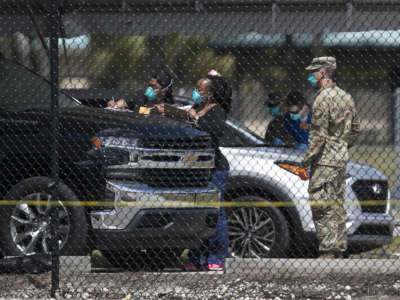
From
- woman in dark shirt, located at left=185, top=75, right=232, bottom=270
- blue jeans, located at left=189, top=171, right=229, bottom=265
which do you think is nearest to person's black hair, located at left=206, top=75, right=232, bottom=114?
woman in dark shirt, located at left=185, top=75, right=232, bottom=270

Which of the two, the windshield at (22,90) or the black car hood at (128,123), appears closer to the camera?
the black car hood at (128,123)

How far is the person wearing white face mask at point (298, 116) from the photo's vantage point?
977 cm

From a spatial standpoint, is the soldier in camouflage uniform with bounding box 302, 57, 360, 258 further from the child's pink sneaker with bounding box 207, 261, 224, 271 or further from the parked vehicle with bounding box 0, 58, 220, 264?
the child's pink sneaker with bounding box 207, 261, 224, 271

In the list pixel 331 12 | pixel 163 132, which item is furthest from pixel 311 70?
pixel 331 12

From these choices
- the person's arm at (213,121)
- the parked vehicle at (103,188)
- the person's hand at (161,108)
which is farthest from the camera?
the person's hand at (161,108)

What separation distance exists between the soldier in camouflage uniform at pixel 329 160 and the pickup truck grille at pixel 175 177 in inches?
36.3

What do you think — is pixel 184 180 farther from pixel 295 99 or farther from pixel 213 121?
pixel 295 99

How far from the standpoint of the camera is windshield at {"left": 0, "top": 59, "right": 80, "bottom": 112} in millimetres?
8466

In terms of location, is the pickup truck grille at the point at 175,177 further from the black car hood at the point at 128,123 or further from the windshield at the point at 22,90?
the windshield at the point at 22,90

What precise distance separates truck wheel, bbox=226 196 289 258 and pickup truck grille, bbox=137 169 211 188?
786 mm

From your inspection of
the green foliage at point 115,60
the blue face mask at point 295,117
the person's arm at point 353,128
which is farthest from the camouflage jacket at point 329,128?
the green foliage at point 115,60

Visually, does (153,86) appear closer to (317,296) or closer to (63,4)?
(63,4)

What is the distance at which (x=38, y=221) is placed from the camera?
7758 mm

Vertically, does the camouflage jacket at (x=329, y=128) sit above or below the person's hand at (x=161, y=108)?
below
